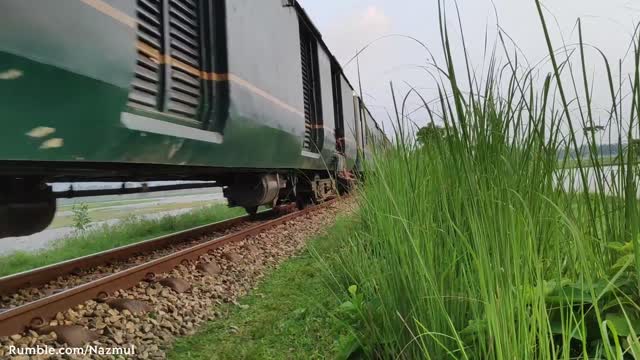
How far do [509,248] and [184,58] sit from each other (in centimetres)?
289

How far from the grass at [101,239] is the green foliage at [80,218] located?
0.16 m

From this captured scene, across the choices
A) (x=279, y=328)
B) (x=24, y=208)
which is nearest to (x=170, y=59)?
(x=24, y=208)

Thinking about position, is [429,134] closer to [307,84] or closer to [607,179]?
[607,179]

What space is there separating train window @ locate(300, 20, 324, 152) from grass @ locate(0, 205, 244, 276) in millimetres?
3112

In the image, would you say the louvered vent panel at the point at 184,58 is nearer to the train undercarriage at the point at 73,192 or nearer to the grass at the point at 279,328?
the train undercarriage at the point at 73,192

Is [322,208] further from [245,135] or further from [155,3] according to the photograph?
[155,3]

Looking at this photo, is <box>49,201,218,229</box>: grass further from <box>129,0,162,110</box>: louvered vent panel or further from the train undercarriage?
<box>129,0,162,110</box>: louvered vent panel

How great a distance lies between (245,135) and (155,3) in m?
1.43

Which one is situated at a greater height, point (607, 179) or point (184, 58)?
point (184, 58)

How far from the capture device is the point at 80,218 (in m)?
7.85

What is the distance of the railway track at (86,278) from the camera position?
8.79 feet

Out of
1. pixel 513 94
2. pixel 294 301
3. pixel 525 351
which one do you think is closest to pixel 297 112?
pixel 294 301

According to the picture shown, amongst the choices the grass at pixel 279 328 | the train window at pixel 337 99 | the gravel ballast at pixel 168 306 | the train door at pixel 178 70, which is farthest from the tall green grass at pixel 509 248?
the train window at pixel 337 99

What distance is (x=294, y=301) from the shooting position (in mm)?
3199
